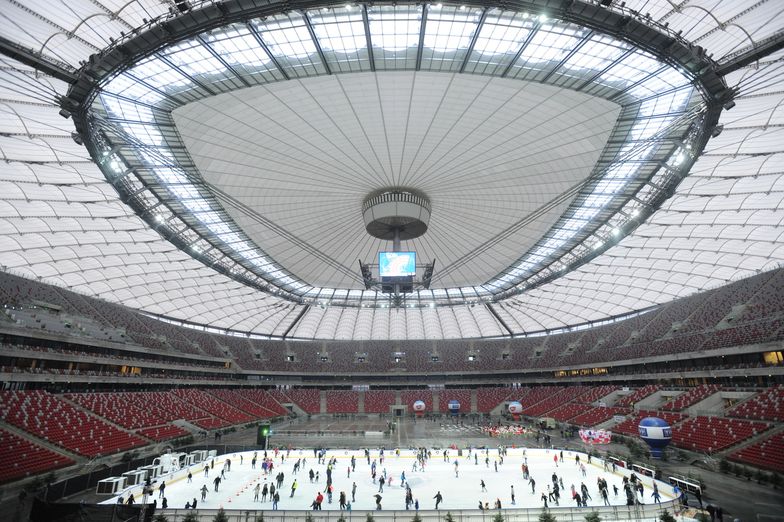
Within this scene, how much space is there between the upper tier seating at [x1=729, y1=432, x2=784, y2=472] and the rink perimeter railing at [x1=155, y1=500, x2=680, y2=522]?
32.8 feet

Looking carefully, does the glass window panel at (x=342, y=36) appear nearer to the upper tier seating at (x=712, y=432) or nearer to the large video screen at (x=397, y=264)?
the large video screen at (x=397, y=264)

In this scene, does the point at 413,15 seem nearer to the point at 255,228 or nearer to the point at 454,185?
the point at 454,185

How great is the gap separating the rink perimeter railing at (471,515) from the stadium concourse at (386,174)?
42 centimetres

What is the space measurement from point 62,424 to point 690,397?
58.7 metres

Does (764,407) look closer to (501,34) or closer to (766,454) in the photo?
(766,454)

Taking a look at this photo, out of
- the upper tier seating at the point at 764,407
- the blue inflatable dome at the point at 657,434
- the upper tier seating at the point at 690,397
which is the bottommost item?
the blue inflatable dome at the point at 657,434

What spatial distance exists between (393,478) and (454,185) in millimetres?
24128

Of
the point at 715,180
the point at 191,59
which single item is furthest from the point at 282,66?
the point at 715,180

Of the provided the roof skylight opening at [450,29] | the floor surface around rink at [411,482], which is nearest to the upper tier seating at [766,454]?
the floor surface around rink at [411,482]

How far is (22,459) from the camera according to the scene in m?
26.2

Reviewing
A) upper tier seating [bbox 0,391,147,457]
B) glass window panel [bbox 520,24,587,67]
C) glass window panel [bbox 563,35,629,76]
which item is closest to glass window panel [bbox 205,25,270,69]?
glass window panel [bbox 520,24,587,67]

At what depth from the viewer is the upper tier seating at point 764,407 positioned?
31.6m

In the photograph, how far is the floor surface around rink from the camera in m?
25.4

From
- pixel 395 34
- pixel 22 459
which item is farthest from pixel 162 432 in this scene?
pixel 395 34
